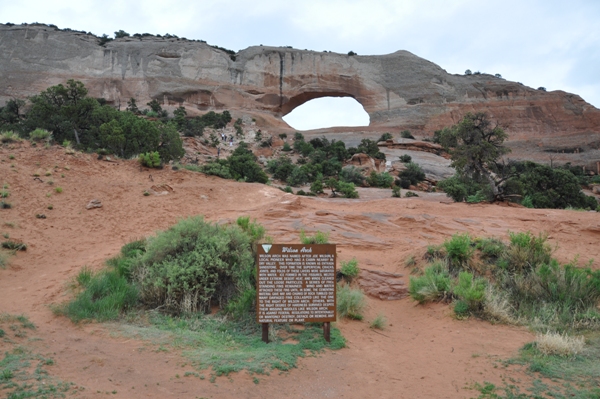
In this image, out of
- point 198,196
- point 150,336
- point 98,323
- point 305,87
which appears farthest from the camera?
point 305,87

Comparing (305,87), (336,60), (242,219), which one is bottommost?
(242,219)

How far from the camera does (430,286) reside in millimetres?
9383

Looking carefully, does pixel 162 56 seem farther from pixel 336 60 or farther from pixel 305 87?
pixel 336 60

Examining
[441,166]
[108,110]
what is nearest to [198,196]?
[108,110]

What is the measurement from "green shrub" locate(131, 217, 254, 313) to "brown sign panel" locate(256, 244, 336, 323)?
142cm

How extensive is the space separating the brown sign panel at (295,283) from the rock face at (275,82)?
168ft

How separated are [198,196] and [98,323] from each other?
980cm

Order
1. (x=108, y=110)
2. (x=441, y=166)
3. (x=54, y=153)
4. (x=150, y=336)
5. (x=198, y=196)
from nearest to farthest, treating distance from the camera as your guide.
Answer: (x=150, y=336) < (x=198, y=196) < (x=54, y=153) < (x=108, y=110) < (x=441, y=166)

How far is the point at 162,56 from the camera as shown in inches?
2472

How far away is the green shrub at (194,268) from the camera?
8.30m

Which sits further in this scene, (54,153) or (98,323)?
(54,153)

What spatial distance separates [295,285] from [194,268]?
2121 mm

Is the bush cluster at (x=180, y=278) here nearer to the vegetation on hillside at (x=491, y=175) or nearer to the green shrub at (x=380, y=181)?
the vegetation on hillside at (x=491, y=175)

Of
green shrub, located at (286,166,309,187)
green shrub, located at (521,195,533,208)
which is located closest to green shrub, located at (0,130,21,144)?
green shrub, located at (286,166,309,187)
